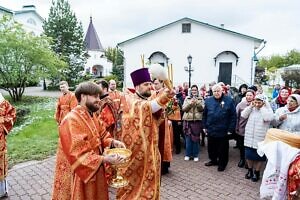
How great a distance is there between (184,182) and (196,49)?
785 inches

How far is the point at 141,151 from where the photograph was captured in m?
3.53

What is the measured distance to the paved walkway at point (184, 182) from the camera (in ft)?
15.9

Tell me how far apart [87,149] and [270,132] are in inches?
85.6

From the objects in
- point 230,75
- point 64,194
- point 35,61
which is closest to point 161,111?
point 64,194

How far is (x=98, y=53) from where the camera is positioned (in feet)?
182

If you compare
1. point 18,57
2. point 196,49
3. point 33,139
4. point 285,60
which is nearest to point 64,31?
point 18,57

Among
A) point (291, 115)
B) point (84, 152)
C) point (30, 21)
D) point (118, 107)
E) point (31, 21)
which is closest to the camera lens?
point (84, 152)

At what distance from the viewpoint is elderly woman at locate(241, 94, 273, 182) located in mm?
5414

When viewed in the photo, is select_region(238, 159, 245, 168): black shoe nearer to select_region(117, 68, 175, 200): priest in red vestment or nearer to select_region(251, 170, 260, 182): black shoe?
select_region(251, 170, 260, 182): black shoe

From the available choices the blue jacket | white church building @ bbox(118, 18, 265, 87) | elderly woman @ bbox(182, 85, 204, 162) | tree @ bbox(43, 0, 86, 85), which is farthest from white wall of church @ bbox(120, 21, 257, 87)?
the blue jacket

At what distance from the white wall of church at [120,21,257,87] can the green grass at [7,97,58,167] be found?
475 inches

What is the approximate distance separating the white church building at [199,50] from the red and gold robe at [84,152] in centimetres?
2049

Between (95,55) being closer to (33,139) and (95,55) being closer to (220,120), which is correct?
(33,139)

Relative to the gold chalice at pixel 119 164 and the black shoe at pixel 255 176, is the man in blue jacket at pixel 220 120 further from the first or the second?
the gold chalice at pixel 119 164
